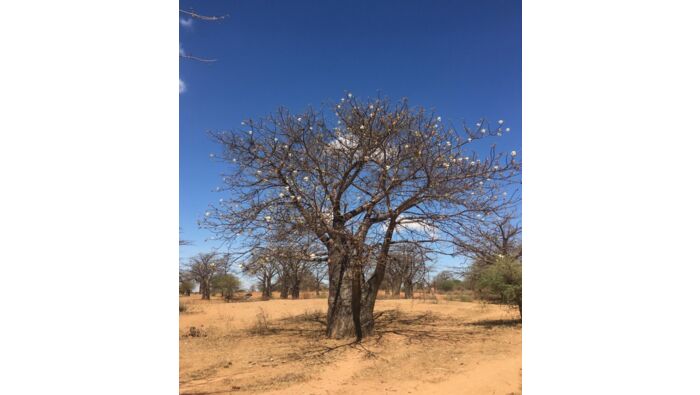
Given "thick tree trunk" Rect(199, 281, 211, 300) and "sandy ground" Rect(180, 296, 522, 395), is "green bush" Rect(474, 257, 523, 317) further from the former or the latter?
"thick tree trunk" Rect(199, 281, 211, 300)

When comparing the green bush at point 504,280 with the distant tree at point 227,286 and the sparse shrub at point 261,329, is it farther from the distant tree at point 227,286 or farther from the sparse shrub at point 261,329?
the distant tree at point 227,286

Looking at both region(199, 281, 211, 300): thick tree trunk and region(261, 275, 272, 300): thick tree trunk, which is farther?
region(199, 281, 211, 300): thick tree trunk

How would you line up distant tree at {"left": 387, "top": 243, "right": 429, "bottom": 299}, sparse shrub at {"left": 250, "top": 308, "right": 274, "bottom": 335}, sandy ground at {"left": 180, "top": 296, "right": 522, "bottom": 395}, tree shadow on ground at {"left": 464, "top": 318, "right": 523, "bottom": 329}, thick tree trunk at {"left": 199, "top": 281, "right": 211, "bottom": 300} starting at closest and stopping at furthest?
sandy ground at {"left": 180, "top": 296, "right": 522, "bottom": 395}
distant tree at {"left": 387, "top": 243, "right": 429, "bottom": 299}
sparse shrub at {"left": 250, "top": 308, "right": 274, "bottom": 335}
tree shadow on ground at {"left": 464, "top": 318, "right": 523, "bottom": 329}
thick tree trunk at {"left": 199, "top": 281, "right": 211, "bottom": 300}

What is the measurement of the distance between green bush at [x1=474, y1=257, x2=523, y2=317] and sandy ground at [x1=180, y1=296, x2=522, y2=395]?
458 millimetres

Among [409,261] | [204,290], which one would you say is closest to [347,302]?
[409,261]

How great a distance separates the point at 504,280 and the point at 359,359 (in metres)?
3.94

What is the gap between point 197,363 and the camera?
15.8ft

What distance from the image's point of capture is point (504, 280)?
756 cm

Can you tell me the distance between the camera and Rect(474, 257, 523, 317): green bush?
7238mm

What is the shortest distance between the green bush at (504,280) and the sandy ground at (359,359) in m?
0.46

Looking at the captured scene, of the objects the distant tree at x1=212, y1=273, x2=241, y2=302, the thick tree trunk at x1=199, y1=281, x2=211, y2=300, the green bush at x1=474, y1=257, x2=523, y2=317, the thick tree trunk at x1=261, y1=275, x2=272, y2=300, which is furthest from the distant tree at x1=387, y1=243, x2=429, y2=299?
the distant tree at x1=212, y1=273, x2=241, y2=302
